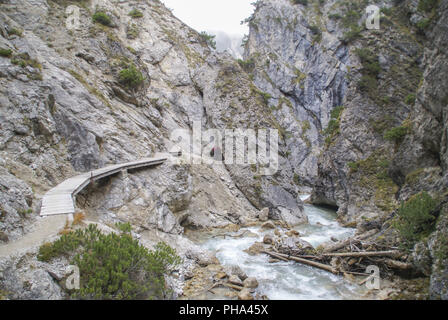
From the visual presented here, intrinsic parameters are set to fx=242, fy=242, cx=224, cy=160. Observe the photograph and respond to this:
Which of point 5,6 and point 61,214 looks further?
point 5,6

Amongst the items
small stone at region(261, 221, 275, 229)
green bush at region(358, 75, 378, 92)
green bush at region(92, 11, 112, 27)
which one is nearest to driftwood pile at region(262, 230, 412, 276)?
small stone at region(261, 221, 275, 229)

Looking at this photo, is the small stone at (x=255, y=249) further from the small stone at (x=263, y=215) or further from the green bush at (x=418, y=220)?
the small stone at (x=263, y=215)

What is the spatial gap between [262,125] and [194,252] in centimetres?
2140

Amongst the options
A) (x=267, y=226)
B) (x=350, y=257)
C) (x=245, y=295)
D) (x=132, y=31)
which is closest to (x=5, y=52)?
(x=245, y=295)

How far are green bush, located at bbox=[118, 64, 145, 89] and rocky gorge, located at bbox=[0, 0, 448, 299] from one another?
156 mm

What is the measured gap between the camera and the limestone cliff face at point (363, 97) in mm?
16484

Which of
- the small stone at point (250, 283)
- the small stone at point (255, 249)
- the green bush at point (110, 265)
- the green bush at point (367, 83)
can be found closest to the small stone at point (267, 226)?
the small stone at point (255, 249)

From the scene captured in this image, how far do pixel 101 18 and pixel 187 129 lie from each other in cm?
1751

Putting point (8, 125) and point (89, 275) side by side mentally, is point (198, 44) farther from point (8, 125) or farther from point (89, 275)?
point (89, 275)

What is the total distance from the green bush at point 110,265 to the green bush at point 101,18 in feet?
102

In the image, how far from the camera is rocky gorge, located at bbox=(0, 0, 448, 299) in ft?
36.4

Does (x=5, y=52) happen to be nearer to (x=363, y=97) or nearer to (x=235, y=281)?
(x=235, y=281)

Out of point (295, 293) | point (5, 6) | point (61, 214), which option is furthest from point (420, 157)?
point (5, 6)

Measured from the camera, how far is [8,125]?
13.6 metres
